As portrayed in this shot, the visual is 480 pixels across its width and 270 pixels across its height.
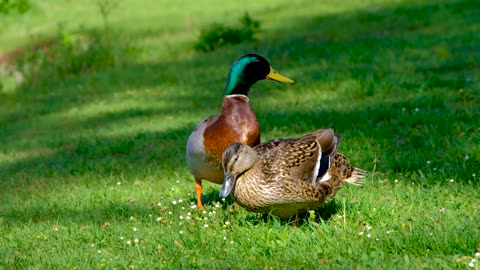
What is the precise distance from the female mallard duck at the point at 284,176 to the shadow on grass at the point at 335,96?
1255mm

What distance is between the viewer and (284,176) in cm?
540

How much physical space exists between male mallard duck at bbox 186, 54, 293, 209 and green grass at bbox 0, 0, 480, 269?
0.33 metres

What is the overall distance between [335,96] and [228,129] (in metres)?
4.38

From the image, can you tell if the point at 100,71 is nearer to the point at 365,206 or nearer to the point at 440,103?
the point at 440,103

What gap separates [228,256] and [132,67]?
10.4 meters

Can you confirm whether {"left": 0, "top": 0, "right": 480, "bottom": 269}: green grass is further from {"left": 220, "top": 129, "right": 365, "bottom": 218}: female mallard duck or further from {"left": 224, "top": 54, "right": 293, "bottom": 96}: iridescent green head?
{"left": 224, "top": 54, "right": 293, "bottom": 96}: iridescent green head

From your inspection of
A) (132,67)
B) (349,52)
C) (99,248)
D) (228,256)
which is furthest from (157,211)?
(132,67)

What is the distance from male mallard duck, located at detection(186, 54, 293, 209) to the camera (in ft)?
20.4

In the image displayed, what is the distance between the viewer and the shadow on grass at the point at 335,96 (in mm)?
7945

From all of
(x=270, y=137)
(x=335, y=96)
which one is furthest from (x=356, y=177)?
(x=335, y=96)

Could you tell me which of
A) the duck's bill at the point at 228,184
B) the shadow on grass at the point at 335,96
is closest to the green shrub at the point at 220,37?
the shadow on grass at the point at 335,96

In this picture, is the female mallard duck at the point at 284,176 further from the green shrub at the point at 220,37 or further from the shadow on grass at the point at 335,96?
the green shrub at the point at 220,37

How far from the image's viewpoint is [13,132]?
11.5 meters

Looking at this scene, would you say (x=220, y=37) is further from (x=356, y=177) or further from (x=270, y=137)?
(x=356, y=177)
